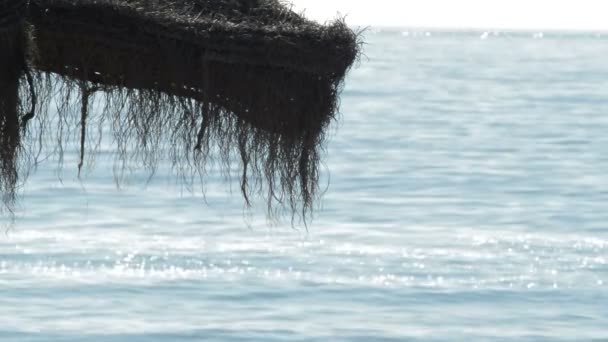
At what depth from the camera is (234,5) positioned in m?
4.59

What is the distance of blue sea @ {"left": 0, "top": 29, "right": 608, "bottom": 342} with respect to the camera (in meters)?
12.7

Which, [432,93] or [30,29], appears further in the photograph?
[432,93]

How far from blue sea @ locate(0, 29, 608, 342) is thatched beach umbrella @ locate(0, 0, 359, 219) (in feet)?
5.78

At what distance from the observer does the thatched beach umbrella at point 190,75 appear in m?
4.41

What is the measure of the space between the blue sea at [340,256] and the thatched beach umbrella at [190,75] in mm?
1763

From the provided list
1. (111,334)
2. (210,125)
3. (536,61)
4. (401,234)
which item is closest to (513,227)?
(401,234)

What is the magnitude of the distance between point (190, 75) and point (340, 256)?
11.8 m

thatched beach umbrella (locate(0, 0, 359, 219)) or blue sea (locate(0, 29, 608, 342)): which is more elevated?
thatched beach umbrella (locate(0, 0, 359, 219))

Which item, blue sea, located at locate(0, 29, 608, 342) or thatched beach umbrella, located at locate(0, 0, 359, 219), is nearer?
thatched beach umbrella, located at locate(0, 0, 359, 219)

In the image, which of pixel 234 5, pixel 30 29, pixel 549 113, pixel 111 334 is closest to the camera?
pixel 30 29

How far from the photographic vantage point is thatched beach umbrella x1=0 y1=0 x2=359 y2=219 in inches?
173

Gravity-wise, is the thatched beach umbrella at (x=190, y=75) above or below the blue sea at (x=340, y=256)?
above

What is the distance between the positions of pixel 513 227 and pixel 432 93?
29.4 m

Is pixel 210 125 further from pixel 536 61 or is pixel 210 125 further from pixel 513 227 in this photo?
pixel 536 61
